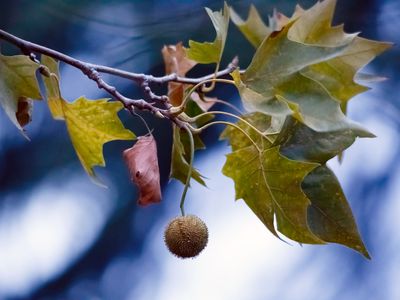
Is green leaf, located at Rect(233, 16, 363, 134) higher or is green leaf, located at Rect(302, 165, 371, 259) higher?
green leaf, located at Rect(233, 16, 363, 134)

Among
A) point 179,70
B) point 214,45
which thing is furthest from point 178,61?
point 214,45

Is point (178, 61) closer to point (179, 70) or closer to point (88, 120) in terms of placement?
point (179, 70)

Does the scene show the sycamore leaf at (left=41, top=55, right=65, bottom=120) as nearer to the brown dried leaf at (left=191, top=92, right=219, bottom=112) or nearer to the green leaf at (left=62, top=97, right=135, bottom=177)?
the green leaf at (left=62, top=97, right=135, bottom=177)

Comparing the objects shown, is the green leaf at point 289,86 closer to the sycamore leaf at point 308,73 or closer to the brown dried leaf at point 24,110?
the sycamore leaf at point 308,73

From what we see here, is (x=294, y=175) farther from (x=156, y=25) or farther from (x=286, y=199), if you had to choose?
(x=156, y=25)

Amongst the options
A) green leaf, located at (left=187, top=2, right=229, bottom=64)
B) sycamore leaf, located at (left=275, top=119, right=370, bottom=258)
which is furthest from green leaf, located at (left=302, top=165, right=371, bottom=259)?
green leaf, located at (left=187, top=2, right=229, bottom=64)
